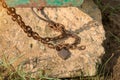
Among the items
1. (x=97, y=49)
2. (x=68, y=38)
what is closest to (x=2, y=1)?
(x=68, y=38)

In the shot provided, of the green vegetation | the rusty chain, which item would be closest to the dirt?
the green vegetation

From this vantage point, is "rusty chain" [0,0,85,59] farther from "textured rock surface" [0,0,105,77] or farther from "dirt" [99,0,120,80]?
"dirt" [99,0,120,80]

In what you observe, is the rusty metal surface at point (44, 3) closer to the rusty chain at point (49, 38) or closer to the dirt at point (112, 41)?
the rusty chain at point (49, 38)

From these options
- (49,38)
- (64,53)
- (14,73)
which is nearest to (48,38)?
(49,38)

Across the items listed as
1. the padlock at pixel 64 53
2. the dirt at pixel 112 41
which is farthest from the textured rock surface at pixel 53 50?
the dirt at pixel 112 41

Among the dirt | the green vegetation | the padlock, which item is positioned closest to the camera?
the green vegetation

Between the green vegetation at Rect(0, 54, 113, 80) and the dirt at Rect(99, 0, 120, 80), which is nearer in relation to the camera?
the green vegetation at Rect(0, 54, 113, 80)
